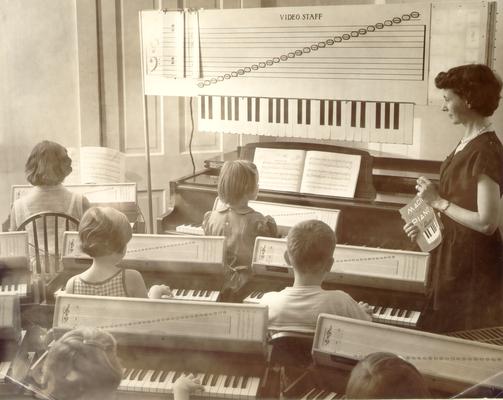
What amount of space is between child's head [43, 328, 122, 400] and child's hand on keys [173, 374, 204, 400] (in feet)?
0.35

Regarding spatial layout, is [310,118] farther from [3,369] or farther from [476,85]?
[3,369]

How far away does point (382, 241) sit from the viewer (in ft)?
5.79

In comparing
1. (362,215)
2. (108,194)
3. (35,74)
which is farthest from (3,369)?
(362,215)

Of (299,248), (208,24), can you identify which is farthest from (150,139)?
(299,248)

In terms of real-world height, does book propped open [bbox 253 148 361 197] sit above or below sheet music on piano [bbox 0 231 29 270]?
above

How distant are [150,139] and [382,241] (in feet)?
2.02

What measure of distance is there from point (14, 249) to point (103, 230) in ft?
0.64

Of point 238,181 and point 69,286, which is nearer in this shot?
point 69,286

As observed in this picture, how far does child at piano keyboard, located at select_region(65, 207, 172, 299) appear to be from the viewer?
1542mm

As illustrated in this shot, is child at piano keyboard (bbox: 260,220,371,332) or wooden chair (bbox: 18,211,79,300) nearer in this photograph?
child at piano keyboard (bbox: 260,220,371,332)

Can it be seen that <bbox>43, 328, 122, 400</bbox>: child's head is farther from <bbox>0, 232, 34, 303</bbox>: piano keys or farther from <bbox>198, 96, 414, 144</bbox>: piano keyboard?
<bbox>198, 96, 414, 144</bbox>: piano keyboard

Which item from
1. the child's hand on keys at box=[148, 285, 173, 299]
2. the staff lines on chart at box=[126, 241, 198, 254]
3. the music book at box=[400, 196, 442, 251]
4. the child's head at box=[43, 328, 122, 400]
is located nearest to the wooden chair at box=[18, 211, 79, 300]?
the staff lines on chart at box=[126, 241, 198, 254]

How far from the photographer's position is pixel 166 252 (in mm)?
1667

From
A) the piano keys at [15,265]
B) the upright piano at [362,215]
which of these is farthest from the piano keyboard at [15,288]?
the upright piano at [362,215]
